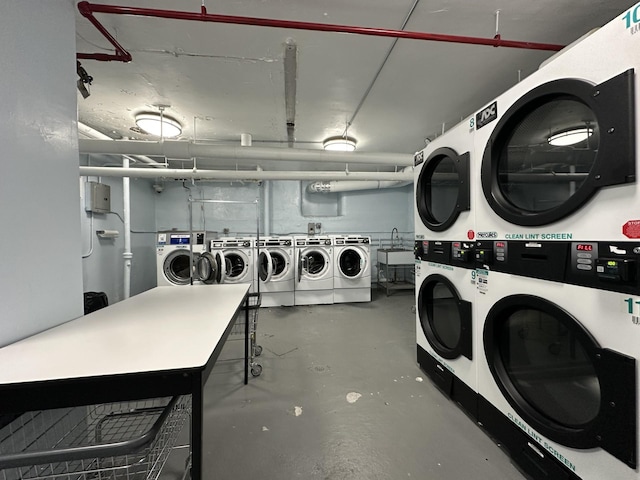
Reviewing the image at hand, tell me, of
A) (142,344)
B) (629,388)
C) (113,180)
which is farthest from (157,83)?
(629,388)

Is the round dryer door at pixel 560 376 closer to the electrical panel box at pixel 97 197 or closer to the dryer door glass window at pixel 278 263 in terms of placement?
the dryer door glass window at pixel 278 263

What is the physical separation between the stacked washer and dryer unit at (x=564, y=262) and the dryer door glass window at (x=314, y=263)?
3000mm

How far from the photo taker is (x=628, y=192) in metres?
0.82

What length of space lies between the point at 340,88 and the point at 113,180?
4.01 metres

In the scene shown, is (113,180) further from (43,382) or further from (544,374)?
(544,374)

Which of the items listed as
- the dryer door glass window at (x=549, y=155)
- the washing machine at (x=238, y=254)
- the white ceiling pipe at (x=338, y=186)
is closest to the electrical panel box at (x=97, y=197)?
the washing machine at (x=238, y=254)

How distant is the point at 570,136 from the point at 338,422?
6.52 ft

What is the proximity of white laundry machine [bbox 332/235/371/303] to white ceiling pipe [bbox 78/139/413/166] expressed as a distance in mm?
1521

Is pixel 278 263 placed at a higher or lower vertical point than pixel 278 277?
higher

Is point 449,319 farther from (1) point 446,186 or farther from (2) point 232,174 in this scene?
(2) point 232,174

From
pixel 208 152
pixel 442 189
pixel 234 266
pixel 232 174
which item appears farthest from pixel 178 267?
pixel 442 189

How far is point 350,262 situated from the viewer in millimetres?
4641

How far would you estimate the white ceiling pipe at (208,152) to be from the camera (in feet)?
8.77

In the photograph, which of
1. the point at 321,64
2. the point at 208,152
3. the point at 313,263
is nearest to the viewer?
the point at 321,64
